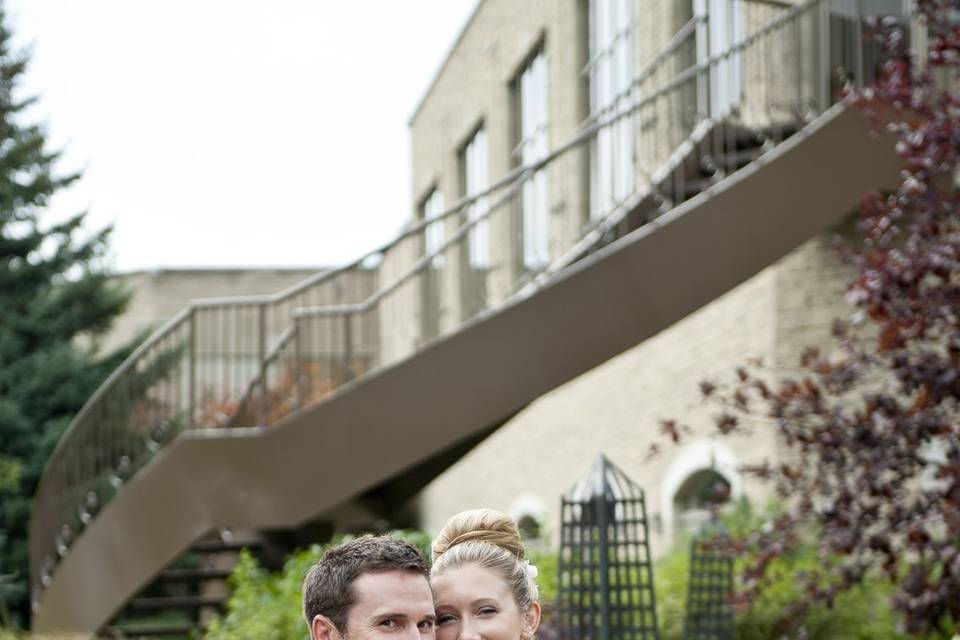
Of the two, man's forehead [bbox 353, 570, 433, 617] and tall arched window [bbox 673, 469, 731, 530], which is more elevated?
tall arched window [bbox 673, 469, 731, 530]

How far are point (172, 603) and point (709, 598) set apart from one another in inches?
222

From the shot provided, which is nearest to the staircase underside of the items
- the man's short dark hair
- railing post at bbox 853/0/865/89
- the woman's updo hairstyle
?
railing post at bbox 853/0/865/89

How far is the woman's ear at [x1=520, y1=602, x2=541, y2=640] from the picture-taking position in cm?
379

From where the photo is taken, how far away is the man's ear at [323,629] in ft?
10.5

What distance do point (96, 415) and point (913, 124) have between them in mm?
8437

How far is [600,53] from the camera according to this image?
1673 cm

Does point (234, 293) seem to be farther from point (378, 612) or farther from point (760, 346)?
point (378, 612)

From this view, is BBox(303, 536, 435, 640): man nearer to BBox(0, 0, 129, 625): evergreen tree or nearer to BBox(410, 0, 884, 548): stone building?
BBox(410, 0, 884, 548): stone building

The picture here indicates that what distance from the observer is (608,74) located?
54.4ft

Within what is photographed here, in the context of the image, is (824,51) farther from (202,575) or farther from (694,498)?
(202,575)

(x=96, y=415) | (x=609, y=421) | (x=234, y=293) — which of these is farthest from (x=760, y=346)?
(x=234, y=293)

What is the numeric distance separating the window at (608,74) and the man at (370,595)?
39.2 feet

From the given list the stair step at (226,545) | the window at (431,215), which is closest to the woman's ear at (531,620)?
the stair step at (226,545)

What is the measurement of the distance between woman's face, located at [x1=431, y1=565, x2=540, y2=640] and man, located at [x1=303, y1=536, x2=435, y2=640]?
0.36 m
